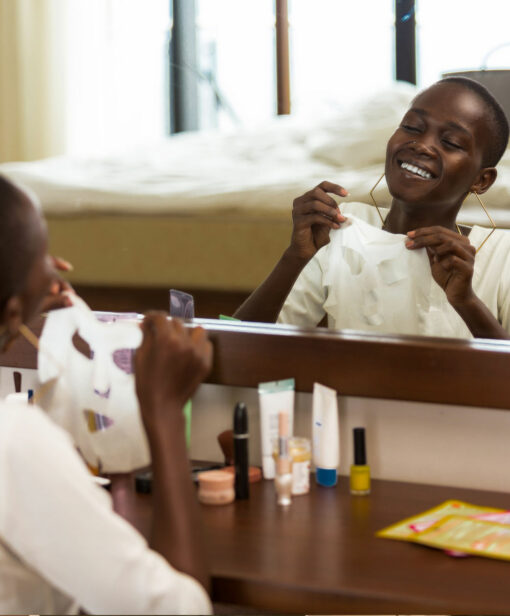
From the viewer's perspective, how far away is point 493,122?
112 centimetres

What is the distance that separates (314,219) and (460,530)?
19.2 inches

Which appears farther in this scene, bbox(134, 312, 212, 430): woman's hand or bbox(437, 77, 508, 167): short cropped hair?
bbox(437, 77, 508, 167): short cropped hair

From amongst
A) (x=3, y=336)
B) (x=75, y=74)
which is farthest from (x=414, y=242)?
(x=75, y=74)

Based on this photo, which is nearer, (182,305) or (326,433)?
(326,433)

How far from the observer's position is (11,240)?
57 centimetres

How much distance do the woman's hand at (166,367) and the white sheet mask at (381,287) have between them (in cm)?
32

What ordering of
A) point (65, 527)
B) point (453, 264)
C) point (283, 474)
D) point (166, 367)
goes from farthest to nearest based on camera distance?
point (453, 264)
point (283, 474)
point (166, 367)
point (65, 527)

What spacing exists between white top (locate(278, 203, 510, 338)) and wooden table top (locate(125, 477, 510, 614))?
23 cm

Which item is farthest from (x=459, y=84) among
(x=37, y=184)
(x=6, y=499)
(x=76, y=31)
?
(x=76, y=31)

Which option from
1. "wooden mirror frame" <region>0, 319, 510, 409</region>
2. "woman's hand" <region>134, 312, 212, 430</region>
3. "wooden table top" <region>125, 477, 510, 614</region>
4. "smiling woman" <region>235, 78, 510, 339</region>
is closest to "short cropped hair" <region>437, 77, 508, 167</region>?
"smiling woman" <region>235, 78, 510, 339</region>

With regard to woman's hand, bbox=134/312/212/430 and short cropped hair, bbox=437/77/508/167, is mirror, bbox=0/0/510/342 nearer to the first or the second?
short cropped hair, bbox=437/77/508/167

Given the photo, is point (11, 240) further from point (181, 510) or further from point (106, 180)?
point (106, 180)

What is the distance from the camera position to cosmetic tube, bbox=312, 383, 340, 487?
857mm

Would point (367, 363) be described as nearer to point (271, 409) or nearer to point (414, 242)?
point (271, 409)
